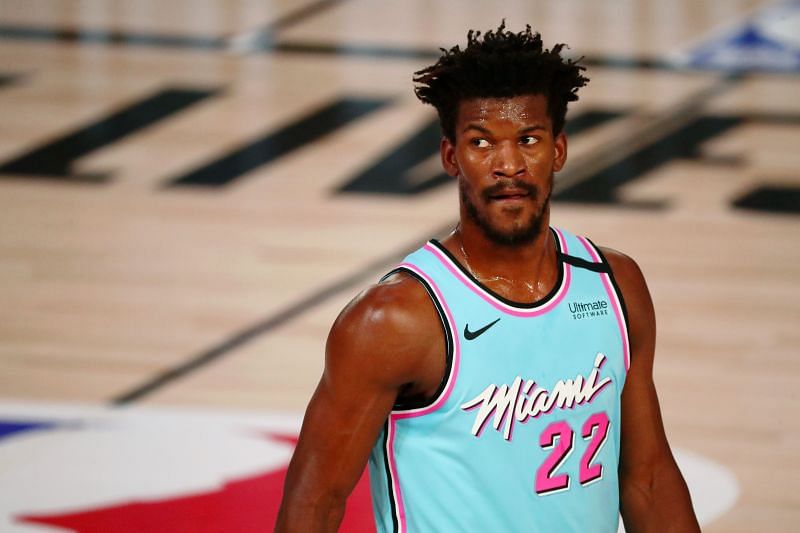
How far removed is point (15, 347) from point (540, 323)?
2.97m

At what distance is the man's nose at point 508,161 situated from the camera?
1839 millimetres

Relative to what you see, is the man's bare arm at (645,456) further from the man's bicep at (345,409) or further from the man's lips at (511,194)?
the man's bicep at (345,409)

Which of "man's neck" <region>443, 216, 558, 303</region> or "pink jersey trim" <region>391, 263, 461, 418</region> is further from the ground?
"man's neck" <region>443, 216, 558, 303</region>

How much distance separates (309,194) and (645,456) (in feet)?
13.1

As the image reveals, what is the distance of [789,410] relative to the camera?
4090mm

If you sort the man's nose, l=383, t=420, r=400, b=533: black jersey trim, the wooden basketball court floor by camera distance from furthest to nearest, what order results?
the wooden basketball court floor → l=383, t=420, r=400, b=533: black jersey trim → the man's nose

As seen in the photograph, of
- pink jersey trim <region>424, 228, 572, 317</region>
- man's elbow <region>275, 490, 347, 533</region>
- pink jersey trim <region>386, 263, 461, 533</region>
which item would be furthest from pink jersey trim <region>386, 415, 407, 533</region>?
pink jersey trim <region>424, 228, 572, 317</region>

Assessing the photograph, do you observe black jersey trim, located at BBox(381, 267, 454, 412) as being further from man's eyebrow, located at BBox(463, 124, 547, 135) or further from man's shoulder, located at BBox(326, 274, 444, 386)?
man's eyebrow, located at BBox(463, 124, 547, 135)

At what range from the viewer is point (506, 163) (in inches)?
72.5

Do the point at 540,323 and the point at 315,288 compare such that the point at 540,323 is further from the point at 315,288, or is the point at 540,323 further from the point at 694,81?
the point at 694,81

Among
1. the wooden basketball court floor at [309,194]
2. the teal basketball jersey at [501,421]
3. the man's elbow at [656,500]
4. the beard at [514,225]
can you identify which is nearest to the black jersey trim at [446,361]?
the teal basketball jersey at [501,421]

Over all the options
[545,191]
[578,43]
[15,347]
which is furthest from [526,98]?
[578,43]

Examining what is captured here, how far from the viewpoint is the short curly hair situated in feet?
6.16

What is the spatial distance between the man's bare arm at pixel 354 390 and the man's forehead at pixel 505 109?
26 cm
